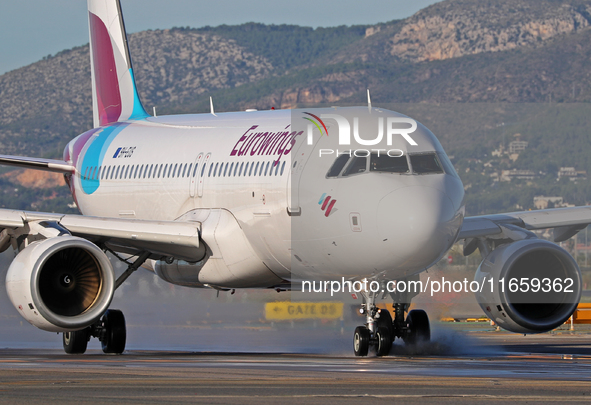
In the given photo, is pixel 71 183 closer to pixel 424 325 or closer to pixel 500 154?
pixel 424 325

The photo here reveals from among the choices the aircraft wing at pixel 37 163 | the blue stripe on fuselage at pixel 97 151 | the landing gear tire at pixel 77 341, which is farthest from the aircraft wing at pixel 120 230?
the blue stripe on fuselage at pixel 97 151

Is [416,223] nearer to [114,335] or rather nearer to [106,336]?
[114,335]

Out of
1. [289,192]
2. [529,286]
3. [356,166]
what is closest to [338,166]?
[356,166]

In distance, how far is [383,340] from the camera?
17562 millimetres

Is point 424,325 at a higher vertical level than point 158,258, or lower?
lower

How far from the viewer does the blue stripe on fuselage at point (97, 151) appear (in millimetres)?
25922

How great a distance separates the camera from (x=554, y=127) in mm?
150750

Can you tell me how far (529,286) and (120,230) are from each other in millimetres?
7331

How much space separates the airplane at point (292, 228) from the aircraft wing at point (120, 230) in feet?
0.10

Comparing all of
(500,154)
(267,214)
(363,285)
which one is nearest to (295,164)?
(267,214)

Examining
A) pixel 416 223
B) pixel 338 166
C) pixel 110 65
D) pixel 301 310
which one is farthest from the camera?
pixel 301 310

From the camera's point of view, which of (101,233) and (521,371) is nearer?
(521,371)

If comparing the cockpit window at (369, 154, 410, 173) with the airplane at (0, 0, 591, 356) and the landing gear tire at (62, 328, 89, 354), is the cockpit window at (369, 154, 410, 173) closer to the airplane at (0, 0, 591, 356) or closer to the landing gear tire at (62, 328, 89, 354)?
the airplane at (0, 0, 591, 356)

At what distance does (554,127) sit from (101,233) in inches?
5406
